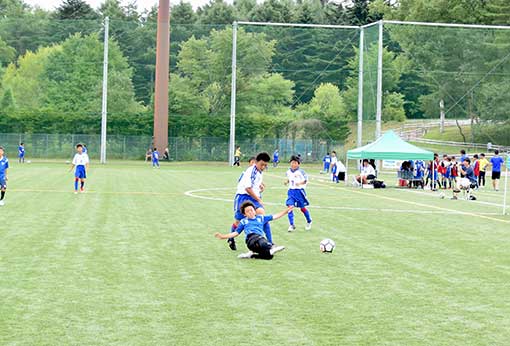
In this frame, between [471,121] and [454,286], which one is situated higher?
[471,121]

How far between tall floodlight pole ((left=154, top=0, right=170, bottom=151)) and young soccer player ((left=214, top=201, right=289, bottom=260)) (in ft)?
185

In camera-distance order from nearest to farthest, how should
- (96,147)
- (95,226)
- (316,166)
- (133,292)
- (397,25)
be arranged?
(133,292)
(95,226)
(397,25)
(316,166)
(96,147)

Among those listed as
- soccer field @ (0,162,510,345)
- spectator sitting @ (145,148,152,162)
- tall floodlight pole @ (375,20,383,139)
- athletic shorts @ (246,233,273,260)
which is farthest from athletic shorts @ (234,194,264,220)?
spectator sitting @ (145,148,152,162)

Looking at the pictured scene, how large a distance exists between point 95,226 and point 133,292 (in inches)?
309

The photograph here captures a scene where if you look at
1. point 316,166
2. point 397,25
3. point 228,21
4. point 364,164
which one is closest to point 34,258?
point 364,164

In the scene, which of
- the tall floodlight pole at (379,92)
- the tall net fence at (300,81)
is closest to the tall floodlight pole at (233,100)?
the tall net fence at (300,81)

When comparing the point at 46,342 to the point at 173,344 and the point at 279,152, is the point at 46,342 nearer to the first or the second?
the point at 173,344

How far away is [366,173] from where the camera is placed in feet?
129

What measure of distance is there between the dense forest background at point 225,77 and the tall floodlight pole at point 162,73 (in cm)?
730

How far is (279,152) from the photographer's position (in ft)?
252

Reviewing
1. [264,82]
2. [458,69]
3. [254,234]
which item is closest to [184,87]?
[264,82]

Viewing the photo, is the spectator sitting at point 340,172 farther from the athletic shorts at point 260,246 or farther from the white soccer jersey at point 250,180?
the athletic shorts at point 260,246

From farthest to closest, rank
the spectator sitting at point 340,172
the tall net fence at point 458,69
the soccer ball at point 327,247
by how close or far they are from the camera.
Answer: the tall net fence at point 458,69
the spectator sitting at point 340,172
the soccer ball at point 327,247

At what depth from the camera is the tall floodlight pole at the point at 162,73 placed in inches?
2704
